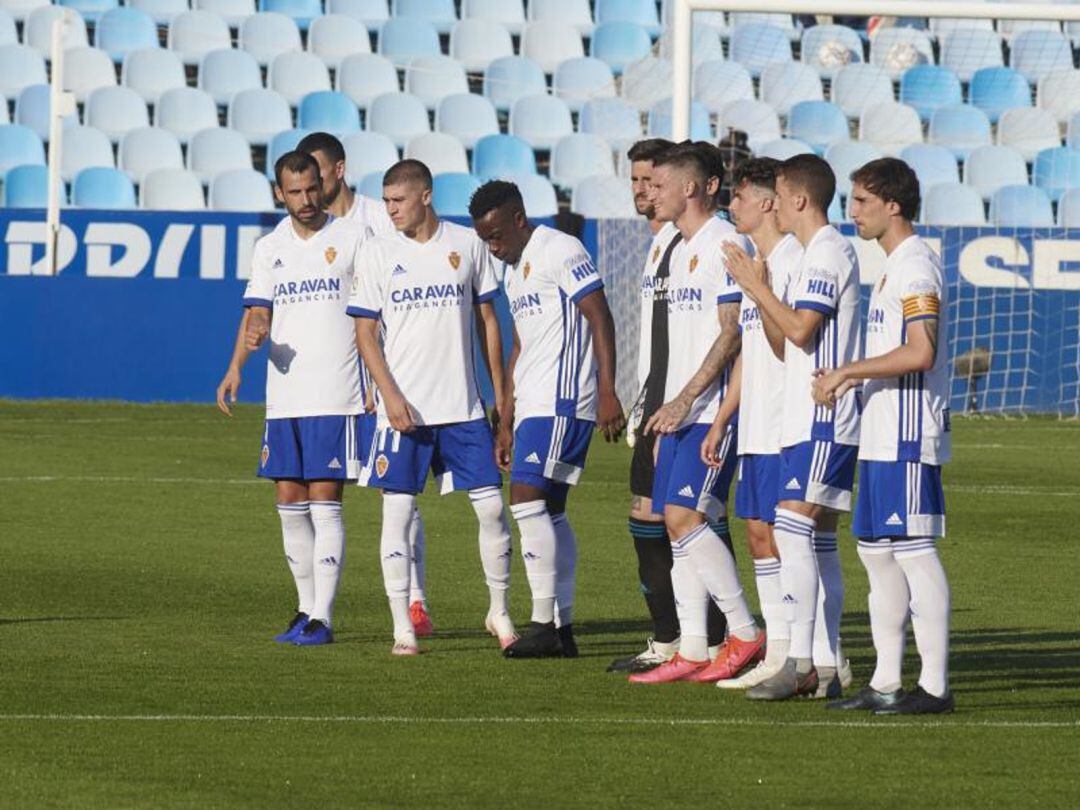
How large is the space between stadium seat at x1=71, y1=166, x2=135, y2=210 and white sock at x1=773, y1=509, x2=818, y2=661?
729 inches

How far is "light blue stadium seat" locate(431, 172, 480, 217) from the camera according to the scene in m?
24.8

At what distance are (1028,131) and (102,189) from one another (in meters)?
11.3

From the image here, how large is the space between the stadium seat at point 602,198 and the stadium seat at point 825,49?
14.1 feet

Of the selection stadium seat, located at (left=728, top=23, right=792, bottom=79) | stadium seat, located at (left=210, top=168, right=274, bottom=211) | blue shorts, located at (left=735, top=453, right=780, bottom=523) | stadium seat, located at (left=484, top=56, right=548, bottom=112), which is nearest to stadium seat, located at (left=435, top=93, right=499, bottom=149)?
stadium seat, located at (left=484, top=56, right=548, bottom=112)

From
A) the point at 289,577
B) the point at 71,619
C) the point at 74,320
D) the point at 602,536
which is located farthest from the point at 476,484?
the point at 74,320

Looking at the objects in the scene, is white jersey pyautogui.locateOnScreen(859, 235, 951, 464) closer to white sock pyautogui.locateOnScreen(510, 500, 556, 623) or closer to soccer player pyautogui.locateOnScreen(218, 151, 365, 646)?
white sock pyautogui.locateOnScreen(510, 500, 556, 623)

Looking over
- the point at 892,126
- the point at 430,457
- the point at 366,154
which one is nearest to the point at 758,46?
the point at 892,126

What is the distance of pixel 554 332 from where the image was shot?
28.7 feet

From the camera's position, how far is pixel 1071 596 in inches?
424

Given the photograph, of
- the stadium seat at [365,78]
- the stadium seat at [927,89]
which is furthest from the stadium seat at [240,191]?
the stadium seat at [927,89]

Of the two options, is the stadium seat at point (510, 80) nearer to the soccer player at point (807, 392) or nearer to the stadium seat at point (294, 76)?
the stadium seat at point (294, 76)

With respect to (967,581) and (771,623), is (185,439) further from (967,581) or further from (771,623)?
(771,623)

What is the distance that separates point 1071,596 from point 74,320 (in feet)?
47.4

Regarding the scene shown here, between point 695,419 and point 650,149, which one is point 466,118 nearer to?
point 650,149
